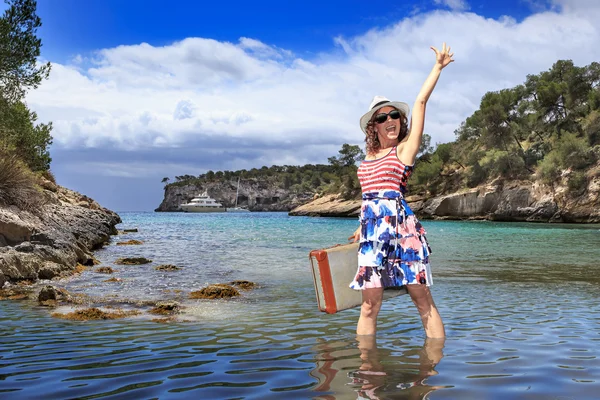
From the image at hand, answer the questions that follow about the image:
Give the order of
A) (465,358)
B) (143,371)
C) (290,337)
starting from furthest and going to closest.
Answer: (290,337), (465,358), (143,371)

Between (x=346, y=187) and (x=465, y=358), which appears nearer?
(x=465, y=358)

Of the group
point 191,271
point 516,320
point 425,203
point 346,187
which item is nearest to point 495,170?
point 425,203

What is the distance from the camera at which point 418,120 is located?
4.55 meters

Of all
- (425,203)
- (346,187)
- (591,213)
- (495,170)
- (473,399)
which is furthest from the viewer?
(346,187)

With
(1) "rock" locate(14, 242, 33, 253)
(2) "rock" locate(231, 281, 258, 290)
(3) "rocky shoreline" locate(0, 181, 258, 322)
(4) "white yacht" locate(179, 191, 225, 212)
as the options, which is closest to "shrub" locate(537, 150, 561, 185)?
(3) "rocky shoreline" locate(0, 181, 258, 322)

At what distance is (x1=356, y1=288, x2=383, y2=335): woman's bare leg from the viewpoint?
4.61 metres

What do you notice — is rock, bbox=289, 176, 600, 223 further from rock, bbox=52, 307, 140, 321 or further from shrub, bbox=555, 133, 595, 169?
rock, bbox=52, 307, 140, 321

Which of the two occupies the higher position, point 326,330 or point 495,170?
point 495,170

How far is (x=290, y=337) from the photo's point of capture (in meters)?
5.63

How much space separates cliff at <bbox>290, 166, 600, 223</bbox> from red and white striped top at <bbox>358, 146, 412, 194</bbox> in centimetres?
5432

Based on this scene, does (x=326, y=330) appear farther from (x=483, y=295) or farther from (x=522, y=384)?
(x=483, y=295)

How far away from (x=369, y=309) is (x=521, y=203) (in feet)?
194

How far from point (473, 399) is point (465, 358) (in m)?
1.11

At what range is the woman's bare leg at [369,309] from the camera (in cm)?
461
